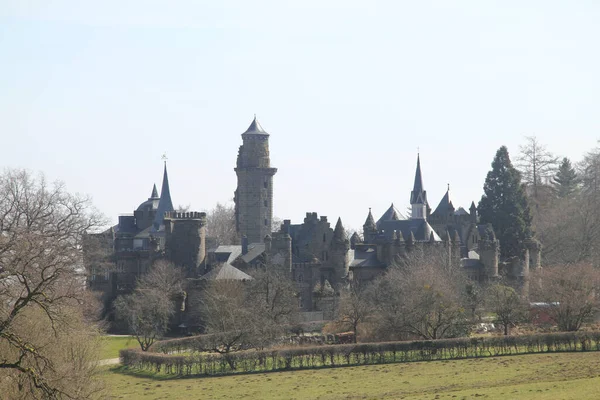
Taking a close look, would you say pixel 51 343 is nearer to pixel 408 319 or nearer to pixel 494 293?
pixel 408 319

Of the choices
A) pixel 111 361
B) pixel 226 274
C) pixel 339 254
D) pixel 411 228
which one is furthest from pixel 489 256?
pixel 111 361

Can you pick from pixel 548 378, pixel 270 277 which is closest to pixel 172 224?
pixel 270 277

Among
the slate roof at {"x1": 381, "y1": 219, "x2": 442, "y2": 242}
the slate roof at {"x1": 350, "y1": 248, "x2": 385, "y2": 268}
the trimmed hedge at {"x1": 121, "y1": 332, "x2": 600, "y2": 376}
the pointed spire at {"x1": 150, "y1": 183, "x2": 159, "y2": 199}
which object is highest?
the pointed spire at {"x1": 150, "y1": 183, "x2": 159, "y2": 199}

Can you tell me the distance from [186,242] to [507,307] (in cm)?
2775

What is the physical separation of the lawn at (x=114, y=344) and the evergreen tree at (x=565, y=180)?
66820mm

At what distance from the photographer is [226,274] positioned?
77375 mm

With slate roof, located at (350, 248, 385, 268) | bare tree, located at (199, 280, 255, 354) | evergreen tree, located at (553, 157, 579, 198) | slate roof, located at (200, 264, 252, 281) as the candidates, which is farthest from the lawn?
evergreen tree, located at (553, 157, 579, 198)

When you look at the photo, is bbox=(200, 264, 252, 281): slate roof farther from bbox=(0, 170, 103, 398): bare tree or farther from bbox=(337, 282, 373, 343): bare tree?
bbox=(0, 170, 103, 398): bare tree

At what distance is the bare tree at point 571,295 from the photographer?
66.4m

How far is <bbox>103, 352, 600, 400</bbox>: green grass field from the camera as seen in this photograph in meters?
43.3

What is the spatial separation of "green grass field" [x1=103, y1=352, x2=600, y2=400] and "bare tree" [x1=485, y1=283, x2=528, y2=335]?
11.9m

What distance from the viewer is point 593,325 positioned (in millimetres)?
67875

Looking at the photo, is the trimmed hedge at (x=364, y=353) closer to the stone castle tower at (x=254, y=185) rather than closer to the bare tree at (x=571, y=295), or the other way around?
the bare tree at (x=571, y=295)

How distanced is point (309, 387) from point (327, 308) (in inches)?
1306
